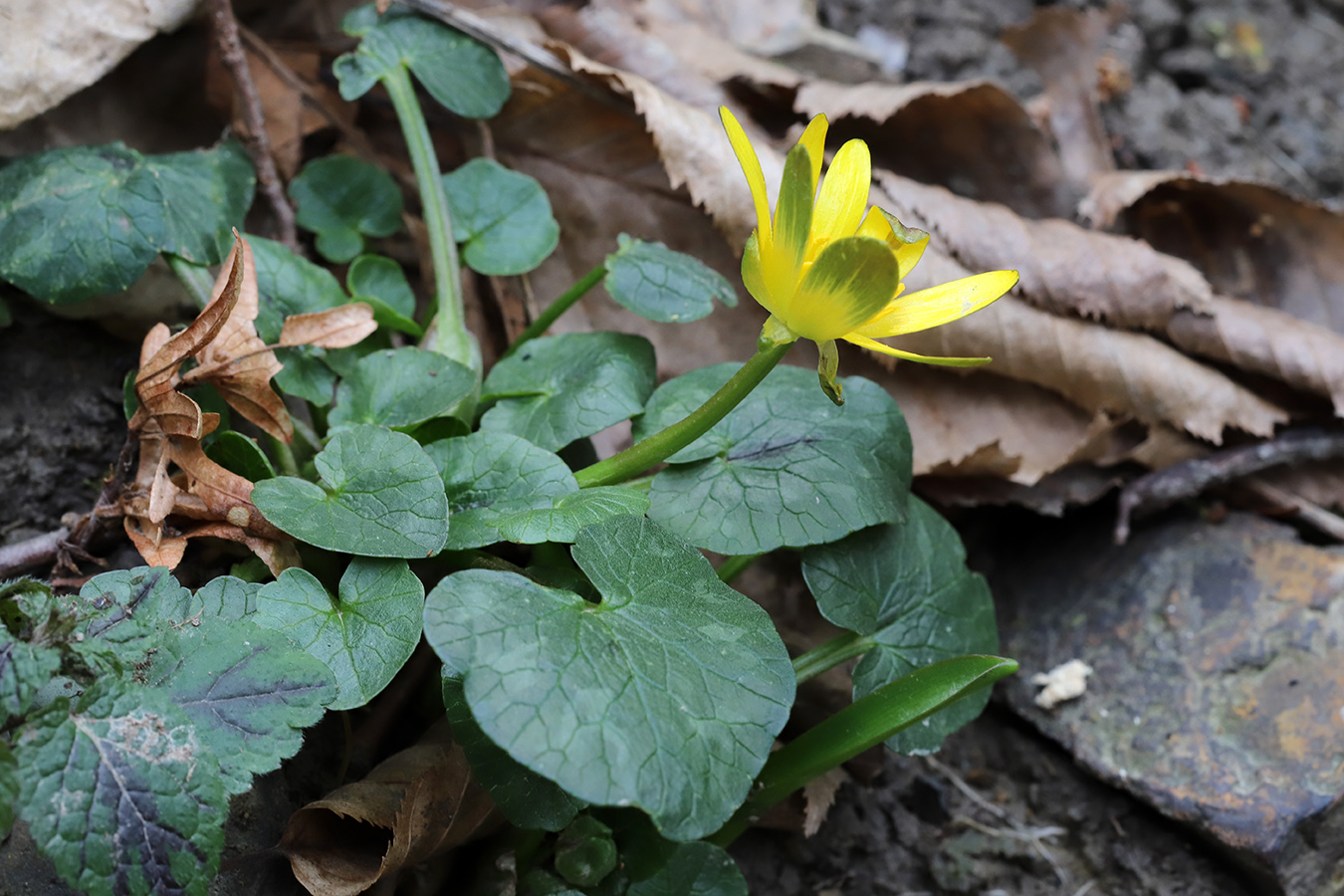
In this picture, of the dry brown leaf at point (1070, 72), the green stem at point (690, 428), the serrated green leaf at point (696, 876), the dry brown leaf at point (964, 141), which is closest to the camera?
the green stem at point (690, 428)

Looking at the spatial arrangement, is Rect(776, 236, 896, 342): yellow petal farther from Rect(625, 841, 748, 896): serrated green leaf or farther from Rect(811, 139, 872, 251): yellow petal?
Rect(625, 841, 748, 896): serrated green leaf

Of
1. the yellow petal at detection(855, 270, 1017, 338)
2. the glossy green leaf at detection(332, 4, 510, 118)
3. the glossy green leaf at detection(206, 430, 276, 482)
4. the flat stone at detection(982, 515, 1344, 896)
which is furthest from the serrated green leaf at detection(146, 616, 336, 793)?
the flat stone at detection(982, 515, 1344, 896)

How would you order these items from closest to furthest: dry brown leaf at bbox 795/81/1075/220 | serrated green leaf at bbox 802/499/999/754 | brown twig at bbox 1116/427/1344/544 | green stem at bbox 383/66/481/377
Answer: serrated green leaf at bbox 802/499/999/754, green stem at bbox 383/66/481/377, brown twig at bbox 1116/427/1344/544, dry brown leaf at bbox 795/81/1075/220

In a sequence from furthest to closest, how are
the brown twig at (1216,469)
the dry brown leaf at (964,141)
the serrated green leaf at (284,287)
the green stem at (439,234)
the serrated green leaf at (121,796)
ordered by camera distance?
1. the dry brown leaf at (964,141)
2. the brown twig at (1216,469)
3. the green stem at (439,234)
4. the serrated green leaf at (284,287)
5. the serrated green leaf at (121,796)

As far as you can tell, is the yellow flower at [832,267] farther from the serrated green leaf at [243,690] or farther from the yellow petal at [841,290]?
the serrated green leaf at [243,690]

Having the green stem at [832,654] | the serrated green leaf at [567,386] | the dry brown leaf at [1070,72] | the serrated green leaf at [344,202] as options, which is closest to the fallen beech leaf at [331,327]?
the serrated green leaf at [567,386]

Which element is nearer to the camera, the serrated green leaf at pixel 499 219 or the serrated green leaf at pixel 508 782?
the serrated green leaf at pixel 508 782
